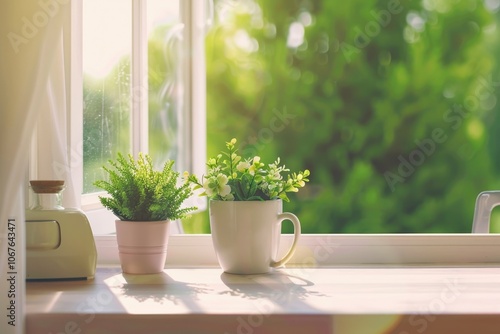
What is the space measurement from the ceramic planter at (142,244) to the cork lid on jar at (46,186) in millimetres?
139

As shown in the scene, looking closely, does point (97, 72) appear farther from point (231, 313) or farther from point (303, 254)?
point (231, 313)

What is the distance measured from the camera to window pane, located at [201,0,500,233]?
18.0 feet

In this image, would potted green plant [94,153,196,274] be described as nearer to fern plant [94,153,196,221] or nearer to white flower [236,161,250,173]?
fern plant [94,153,196,221]

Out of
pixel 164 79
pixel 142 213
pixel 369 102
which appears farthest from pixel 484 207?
pixel 369 102

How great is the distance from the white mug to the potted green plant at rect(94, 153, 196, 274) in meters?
0.10

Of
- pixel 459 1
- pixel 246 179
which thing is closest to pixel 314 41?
pixel 459 1

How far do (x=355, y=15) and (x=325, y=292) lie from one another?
4561 millimetres

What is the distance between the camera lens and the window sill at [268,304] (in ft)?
3.22

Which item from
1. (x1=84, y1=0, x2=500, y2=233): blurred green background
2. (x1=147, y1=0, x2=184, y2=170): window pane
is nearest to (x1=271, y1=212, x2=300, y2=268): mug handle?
(x1=147, y1=0, x2=184, y2=170): window pane

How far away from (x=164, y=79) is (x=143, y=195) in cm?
103

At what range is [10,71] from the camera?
99 cm

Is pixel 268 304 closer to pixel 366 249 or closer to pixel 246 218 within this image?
pixel 246 218

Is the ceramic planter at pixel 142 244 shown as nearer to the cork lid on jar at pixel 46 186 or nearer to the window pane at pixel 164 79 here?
the cork lid on jar at pixel 46 186

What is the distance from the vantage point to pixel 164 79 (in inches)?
91.7
